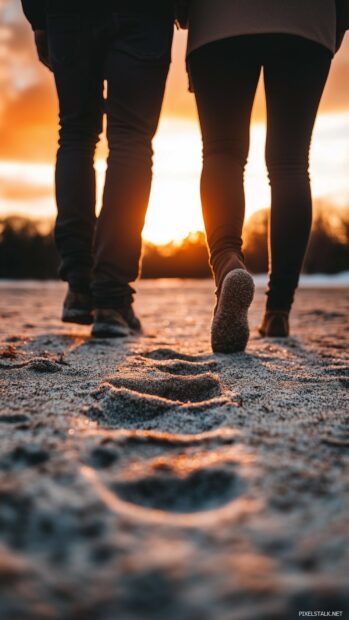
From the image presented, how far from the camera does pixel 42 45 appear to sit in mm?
2281

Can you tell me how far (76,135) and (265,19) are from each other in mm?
842

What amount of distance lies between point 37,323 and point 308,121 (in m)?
1.62

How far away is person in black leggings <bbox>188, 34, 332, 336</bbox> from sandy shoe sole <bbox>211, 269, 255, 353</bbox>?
0.11m

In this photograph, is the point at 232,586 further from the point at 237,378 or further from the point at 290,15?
the point at 290,15

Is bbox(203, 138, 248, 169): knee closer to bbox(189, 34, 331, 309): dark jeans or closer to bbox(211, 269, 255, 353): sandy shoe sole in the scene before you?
bbox(189, 34, 331, 309): dark jeans

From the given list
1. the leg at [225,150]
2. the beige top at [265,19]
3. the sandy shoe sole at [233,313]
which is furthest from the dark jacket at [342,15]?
the sandy shoe sole at [233,313]

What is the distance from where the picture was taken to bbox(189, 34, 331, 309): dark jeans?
1752 millimetres

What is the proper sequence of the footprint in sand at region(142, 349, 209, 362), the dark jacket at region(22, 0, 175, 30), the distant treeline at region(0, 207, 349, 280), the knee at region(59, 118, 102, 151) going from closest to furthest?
the footprint in sand at region(142, 349, 209, 362)
the dark jacket at region(22, 0, 175, 30)
the knee at region(59, 118, 102, 151)
the distant treeline at region(0, 207, 349, 280)

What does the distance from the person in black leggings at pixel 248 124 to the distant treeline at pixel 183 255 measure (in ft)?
36.0

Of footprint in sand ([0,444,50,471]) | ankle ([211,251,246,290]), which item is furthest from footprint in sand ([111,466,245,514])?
ankle ([211,251,246,290])

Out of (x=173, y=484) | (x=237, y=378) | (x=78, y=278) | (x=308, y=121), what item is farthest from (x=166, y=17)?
(x=173, y=484)

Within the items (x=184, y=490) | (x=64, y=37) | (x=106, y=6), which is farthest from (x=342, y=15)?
(x=184, y=490)

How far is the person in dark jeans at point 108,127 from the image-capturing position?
6.20 ft

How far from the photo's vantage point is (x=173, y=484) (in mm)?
651
